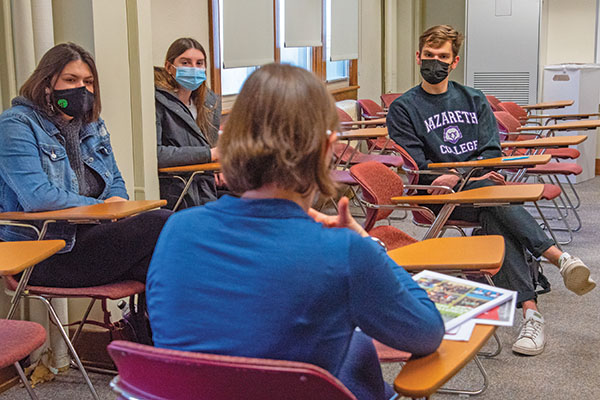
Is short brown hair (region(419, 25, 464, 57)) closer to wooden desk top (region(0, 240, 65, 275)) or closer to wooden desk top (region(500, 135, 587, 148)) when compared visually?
wooden desk top (region(500, 135, 587, 148))

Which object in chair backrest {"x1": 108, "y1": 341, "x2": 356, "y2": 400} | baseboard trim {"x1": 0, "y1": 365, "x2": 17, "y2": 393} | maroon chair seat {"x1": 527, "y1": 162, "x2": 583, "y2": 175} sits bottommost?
baseboard trim {"x1": 0, "y1": 365, "x2": 17, "y2": 393}

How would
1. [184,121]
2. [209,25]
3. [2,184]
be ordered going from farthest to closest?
[209,25], [184,121], [2,184]

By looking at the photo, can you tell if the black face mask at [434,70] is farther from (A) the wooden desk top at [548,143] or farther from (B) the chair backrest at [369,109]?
(B) the chair backrest at [369,109]

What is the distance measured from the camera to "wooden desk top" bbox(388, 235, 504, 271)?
2016 mm

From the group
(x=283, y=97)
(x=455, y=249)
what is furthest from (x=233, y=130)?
(x=455, y=249)

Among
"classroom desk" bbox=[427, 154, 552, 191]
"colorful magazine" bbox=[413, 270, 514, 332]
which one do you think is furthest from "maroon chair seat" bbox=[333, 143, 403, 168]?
"colorful magazine" bbox=[413, 270, 514, 332]

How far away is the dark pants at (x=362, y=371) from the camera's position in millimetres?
1484

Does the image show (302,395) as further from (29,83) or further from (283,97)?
(29,83)

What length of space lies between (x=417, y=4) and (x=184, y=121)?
236 inches

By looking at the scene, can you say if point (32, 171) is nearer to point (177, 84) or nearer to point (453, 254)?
point (177, 84)

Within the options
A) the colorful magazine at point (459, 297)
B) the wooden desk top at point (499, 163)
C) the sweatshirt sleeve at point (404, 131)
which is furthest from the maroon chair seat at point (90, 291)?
the sweatshirt sleeve at point (404, 131)

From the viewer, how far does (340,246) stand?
51.0 inches

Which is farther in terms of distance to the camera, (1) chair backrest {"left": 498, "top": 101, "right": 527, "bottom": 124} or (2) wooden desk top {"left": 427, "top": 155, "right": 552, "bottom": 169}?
(1) chair backrest {"left": 498, "top": 101, "right": 527, "bottom": 124}

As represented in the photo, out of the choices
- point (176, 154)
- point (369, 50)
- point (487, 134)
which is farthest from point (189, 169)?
point (369, 50)
